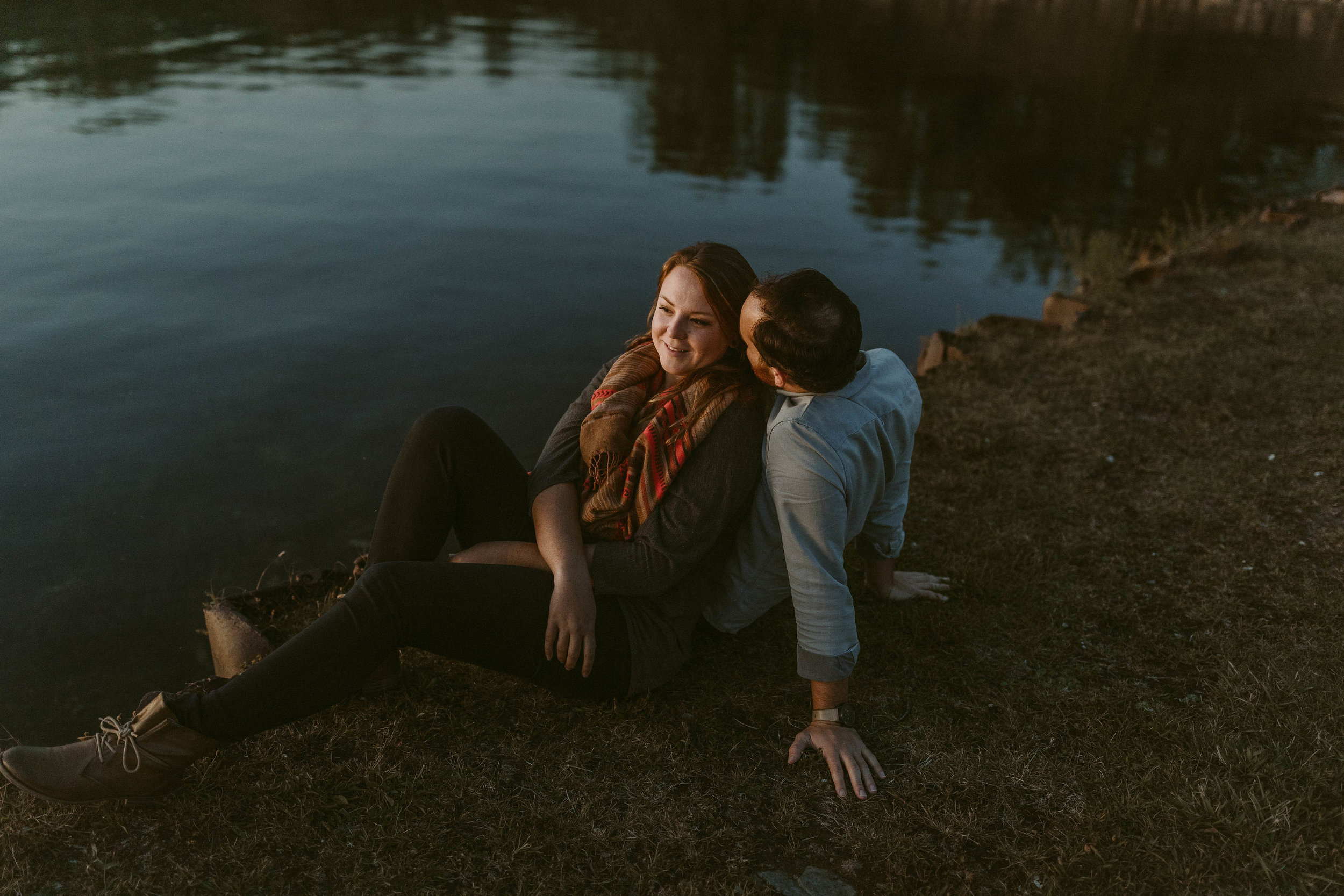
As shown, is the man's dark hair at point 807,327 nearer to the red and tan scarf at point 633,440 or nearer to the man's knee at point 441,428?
the red and tan scarf at point 633,440

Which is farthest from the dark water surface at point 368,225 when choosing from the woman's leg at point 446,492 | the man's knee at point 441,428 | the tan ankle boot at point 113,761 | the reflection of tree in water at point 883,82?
the man's knee at point 441,428

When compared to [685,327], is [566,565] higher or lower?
lower

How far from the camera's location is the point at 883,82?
854 inches

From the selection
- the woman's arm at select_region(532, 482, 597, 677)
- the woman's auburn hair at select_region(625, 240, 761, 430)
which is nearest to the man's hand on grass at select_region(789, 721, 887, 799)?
the woman's arm at select_region(532, 482, 597, 677)

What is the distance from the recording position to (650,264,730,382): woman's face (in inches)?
99.6

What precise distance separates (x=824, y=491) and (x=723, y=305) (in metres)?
0.59

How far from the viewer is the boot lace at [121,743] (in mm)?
2348

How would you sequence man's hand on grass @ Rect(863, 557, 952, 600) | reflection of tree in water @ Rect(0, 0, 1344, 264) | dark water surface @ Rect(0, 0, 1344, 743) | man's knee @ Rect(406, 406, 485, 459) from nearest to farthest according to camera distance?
man's knee @ Rect(406, 406, 485, 459)
man's hand on grass @ Rect(863, 557, 952, 600)
dark water surface @ Rect(0, 0, 1344, 743)
reflection of tree in water @ Rect(0, 0, 1344, 264)

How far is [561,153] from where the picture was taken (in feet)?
43.8

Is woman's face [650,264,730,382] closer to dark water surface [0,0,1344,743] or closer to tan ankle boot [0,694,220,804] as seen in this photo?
tan ankle boot [0,694,220,804]

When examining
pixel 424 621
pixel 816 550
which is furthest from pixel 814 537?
pixel 424 621

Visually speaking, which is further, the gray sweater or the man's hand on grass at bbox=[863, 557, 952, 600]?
the man's hand on grass at bbox=[863, 557, 952, 600]

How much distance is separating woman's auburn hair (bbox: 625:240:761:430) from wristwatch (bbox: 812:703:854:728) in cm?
96

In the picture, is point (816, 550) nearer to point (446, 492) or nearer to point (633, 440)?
point (633, 440)
